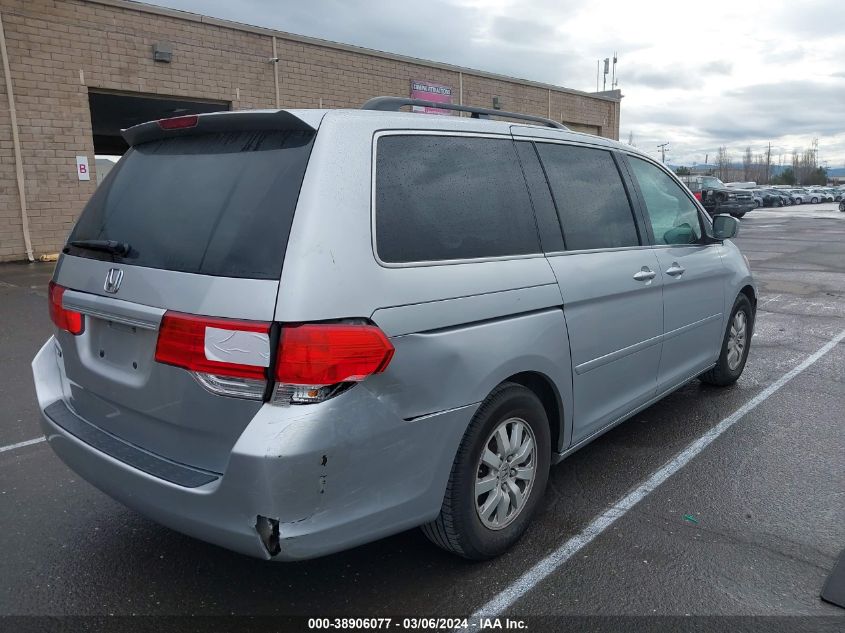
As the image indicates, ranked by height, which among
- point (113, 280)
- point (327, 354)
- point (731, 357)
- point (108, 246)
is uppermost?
point (108, 246)

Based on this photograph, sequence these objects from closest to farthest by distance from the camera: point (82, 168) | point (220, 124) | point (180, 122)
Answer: point (220, 124), point (180, 122), point (82, 168)

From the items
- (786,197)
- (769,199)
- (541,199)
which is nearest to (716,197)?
(769,199)

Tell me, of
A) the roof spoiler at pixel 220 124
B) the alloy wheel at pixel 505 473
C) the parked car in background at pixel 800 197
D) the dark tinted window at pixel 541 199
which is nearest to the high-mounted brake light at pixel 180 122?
the roof spoiler at pixel 220 124

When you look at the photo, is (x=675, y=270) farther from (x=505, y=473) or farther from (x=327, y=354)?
(x=327, y=354)

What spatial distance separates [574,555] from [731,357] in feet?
10.1

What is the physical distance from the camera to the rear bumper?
2201 mm

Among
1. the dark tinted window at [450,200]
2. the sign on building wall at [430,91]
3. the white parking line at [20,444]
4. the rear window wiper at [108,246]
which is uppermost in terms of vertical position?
the sign on building wall at [430,91]

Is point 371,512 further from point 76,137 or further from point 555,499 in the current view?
point 76,137

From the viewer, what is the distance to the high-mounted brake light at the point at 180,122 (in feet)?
9.14

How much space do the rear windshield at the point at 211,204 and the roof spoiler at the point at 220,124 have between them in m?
0.03

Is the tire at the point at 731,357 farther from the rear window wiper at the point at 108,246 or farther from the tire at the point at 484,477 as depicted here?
the rear window wiper at the point at 108,246

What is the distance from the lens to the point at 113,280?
2680 mm

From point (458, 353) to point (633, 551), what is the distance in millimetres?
1360

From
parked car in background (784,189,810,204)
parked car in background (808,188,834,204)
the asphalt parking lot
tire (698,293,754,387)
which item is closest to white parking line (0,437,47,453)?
the asphalt parking lot
